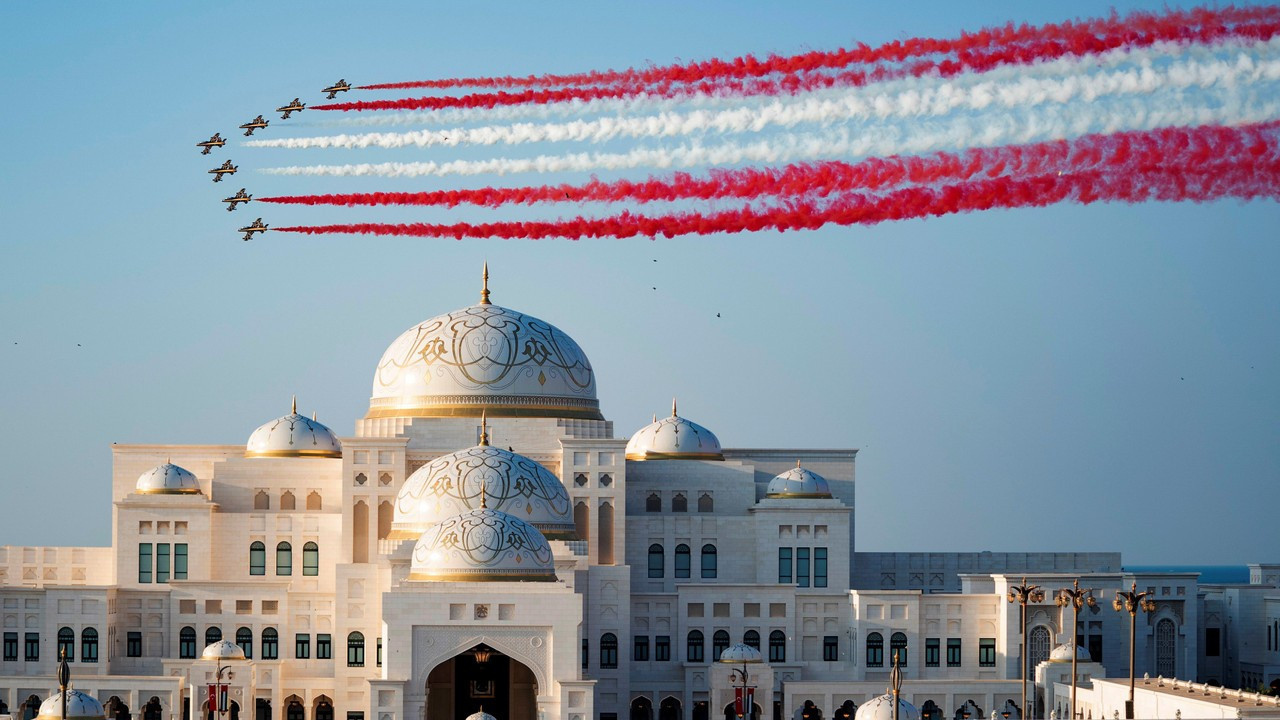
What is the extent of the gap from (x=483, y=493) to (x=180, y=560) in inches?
556

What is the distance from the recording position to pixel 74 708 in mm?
71125

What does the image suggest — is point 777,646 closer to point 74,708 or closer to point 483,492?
point 483,492

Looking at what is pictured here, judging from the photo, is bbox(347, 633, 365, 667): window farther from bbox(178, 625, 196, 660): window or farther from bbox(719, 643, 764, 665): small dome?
bbox(719, 643, 764, 665): small dome

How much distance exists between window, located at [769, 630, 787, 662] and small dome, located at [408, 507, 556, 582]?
35.0ft

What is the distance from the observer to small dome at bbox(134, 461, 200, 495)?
295 feet

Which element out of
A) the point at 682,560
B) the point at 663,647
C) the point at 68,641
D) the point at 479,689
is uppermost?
the point at 682,560

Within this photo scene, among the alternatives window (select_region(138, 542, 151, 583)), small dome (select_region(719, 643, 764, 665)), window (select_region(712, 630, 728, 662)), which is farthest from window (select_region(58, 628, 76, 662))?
small dome (select_region(719, 643, 764, 665))

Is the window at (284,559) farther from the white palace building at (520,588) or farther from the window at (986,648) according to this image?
the window at (986,648)

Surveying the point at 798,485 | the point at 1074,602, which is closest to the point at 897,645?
the point at 798,485

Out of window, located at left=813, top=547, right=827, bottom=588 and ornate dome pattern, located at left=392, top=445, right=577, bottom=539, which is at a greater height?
ornate dome pattern, located at left=392, top=445, right=577, bottom=539

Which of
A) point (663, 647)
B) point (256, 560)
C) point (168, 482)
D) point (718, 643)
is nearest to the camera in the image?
point (663, 647)

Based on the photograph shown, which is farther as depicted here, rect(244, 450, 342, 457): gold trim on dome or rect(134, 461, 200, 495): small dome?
rect(244, 450, 342, 457): gold trim on dome

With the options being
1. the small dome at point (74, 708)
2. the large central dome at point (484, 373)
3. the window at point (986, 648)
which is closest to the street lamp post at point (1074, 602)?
the window at point (986, 648)

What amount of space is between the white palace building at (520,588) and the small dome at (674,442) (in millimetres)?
100
